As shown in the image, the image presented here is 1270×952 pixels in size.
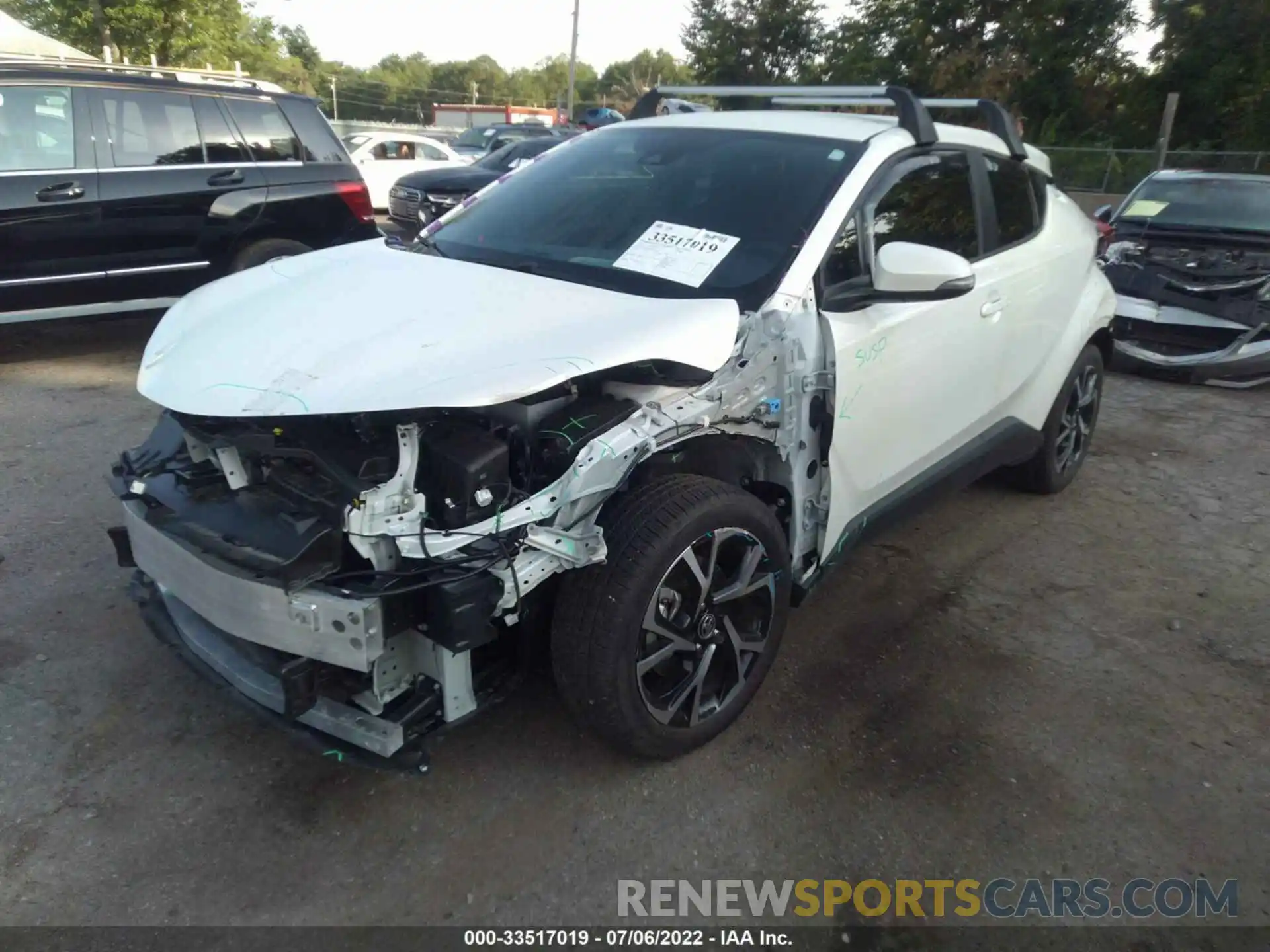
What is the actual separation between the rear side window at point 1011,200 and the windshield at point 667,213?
102 centimetres

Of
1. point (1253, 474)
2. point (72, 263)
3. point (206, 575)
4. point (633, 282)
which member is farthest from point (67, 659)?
point (1253, 474)

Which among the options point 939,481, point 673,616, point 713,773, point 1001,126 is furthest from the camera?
point 1001,126

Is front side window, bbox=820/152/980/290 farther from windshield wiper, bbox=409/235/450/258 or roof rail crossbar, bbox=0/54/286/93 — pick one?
roof rail crossbar, bbox=0/54/286/93

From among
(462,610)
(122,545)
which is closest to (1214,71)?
(462,610)

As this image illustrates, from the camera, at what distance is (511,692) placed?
8.18ft

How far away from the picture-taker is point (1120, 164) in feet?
66.1

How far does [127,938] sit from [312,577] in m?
0.91

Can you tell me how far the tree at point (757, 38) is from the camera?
3591cm

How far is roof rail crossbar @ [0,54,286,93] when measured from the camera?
6.02m

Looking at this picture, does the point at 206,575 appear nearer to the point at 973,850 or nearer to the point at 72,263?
the point at 973,850

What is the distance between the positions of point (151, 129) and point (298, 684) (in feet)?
18.6

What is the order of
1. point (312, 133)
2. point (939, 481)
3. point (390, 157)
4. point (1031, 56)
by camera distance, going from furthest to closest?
point (1031, 56) < point (390, 157) < point (312, 133) < point (939, 481)

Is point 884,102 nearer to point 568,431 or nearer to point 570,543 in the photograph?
point 568,431

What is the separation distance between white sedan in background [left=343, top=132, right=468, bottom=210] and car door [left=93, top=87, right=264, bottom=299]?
863cm
